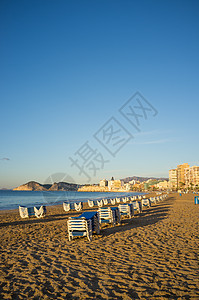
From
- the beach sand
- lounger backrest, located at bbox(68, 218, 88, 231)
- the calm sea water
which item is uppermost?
lounger backrest, located at bbox(68, 218, 88, 231)

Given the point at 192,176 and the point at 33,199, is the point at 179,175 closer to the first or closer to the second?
the point at 192,176

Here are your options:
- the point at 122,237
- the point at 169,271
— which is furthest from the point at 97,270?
the point at 122,237

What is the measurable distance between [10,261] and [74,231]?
2.43 meters

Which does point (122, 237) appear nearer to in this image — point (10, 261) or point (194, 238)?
point (194, 238)

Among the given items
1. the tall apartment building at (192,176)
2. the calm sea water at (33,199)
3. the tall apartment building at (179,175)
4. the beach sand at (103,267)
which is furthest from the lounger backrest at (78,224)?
the tall apartment building at (179,175)

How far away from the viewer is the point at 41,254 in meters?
5.47

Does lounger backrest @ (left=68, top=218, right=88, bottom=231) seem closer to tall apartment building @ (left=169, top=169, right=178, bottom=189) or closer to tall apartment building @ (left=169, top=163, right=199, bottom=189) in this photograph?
tall apartment building @ (left=169, top=163, right=199, bottom=189)

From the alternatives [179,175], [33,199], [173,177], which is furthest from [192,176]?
[33,199]

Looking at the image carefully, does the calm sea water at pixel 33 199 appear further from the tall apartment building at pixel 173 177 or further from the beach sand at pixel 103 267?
the tall apartment building at pixel 173 177

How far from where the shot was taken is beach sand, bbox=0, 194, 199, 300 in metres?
3.39

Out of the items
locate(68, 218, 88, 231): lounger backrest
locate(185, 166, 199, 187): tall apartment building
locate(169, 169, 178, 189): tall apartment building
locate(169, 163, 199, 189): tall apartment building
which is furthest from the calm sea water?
locate(169, 169, 178, 189): tall apartment building

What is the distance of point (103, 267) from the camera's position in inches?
173

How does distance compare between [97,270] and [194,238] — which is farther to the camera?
[194,238]

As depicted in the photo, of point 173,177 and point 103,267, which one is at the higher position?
point 103,267
